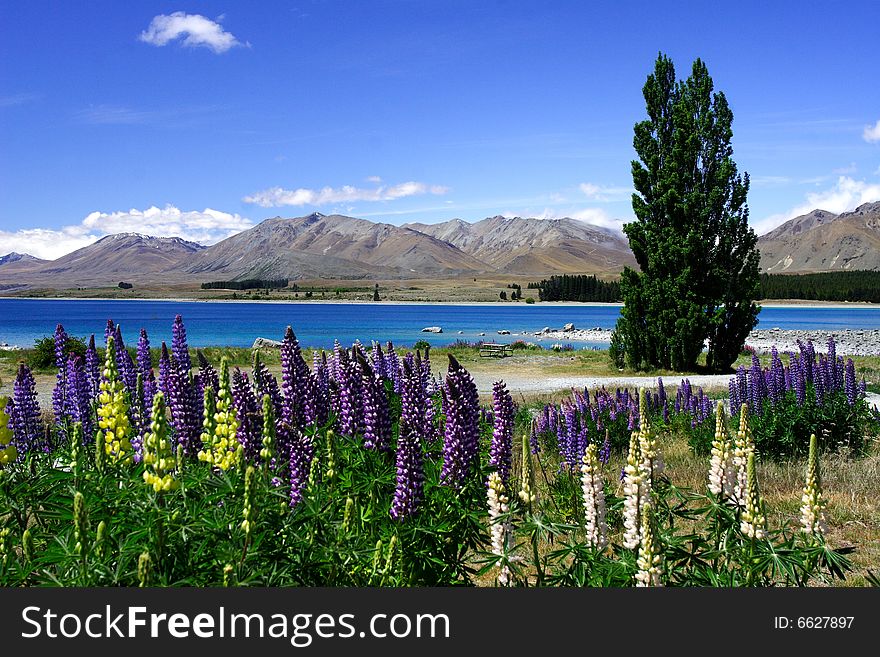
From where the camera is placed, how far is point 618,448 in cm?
1252

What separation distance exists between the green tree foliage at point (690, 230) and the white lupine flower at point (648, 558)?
2867 cm

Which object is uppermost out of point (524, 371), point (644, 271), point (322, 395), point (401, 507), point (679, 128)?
point (679, 128)

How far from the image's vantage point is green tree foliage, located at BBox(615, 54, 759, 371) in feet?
101

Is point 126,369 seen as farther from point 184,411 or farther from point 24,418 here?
point 184,411

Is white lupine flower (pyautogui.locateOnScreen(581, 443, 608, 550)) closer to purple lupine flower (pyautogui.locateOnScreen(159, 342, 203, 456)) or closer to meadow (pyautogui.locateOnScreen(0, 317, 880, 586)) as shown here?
meadow (pyautogui.locateOnScreen(0, 317, 880, 586))

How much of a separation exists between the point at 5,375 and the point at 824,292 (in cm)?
20878

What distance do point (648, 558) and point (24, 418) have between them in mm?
6666

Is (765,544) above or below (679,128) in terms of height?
below

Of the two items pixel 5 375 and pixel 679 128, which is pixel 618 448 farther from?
pixel 5 375

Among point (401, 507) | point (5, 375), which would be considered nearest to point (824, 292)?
point (5, 375)

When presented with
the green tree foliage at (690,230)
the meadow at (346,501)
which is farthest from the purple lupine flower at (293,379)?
the green tree foliage at (690,230)

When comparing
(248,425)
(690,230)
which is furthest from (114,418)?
(690,230)

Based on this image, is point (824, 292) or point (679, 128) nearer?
point (679, 128)

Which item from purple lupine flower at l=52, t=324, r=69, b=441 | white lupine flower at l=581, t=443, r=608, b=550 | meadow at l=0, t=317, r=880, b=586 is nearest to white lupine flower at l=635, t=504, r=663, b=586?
meadow at l=0, t=317, r=880, b=586
